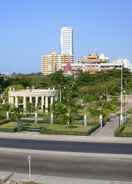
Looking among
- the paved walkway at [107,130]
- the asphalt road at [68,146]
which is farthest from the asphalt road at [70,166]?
the paved walkway at [107,130]

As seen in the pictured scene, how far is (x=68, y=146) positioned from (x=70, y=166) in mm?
7910

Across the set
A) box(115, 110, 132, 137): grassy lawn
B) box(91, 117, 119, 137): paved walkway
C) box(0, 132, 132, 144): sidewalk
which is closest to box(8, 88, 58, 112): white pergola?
box(91, 117, 119, 137): paved walkway

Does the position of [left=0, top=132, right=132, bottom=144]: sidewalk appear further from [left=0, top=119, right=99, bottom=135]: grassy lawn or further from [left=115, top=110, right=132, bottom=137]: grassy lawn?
[left=0, top=119, right=99, bottom=135]: grassy lawn

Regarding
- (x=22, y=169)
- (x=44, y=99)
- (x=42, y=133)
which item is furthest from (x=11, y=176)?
(x=44, y=99)

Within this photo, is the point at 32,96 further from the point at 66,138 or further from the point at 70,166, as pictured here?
the point at 70,166

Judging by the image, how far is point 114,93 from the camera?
98.3 meters

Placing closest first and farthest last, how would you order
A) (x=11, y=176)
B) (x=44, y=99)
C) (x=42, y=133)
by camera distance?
(x=11, y=176)
(x=42, y=133)
(x=44, y=99)

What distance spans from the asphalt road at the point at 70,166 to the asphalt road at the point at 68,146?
2.77m

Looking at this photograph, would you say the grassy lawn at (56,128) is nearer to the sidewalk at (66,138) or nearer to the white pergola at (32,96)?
the sidewalk at (66,138)

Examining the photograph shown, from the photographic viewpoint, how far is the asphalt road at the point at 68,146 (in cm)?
3278

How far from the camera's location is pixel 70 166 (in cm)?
2691

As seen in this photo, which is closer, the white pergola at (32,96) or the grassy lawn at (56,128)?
the grassy lawn at (56,128)

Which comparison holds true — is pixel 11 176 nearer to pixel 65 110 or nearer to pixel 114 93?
pixel 65 110

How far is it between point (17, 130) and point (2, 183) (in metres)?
21.5
